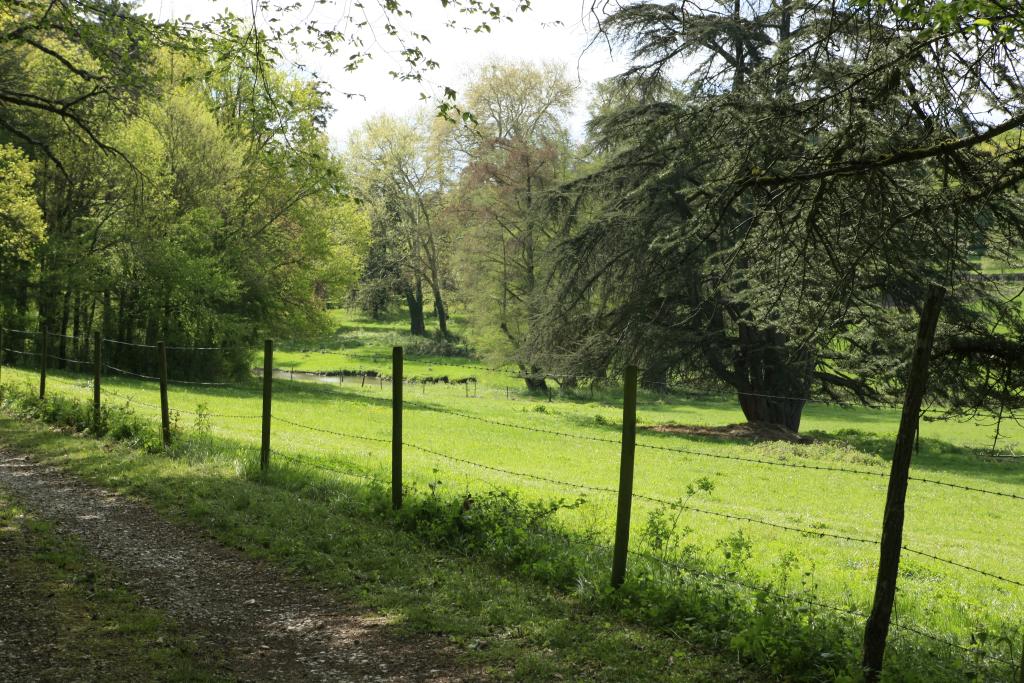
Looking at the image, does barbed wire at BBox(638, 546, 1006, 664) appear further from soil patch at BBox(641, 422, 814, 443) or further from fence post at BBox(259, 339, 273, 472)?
soil patch at BBox(641, 422, 814, 443)

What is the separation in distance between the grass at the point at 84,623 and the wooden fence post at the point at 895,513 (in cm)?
421

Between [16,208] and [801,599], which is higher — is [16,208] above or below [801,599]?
above

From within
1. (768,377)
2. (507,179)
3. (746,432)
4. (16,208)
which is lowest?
(746,432)

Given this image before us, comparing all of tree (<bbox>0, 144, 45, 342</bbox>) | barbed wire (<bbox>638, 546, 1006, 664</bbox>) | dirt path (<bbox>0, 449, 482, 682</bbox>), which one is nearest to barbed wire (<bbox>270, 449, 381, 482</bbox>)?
dirt path (<bbox>0, 449, 482, 682</bbox>)

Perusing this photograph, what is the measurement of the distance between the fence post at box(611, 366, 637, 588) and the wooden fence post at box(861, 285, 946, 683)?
2153mm

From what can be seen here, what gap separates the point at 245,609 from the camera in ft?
23.4

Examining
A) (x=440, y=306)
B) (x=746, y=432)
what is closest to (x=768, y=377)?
(x=746, y=432)

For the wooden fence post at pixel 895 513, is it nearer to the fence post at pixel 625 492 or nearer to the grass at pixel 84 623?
the fence post at pixel 625 492

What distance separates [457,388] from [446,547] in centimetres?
4179

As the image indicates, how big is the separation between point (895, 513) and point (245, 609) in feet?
16.5

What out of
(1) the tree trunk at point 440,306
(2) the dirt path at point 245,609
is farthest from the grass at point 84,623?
(1) the tree trunk at point 440,306

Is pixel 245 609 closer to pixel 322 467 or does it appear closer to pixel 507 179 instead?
pixel 322 467

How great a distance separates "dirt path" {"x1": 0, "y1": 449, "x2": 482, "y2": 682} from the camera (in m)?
6.01

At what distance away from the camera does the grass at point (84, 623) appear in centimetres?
574
